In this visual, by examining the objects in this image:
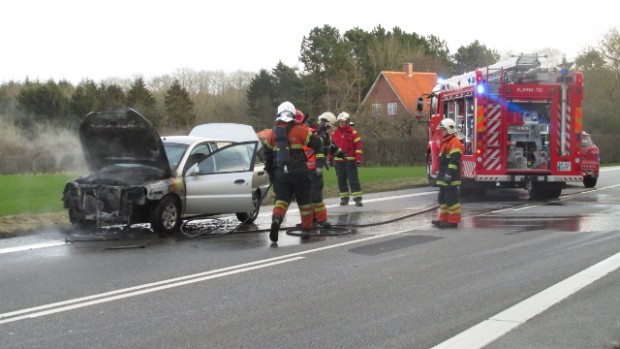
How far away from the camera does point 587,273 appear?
7672 millimetres

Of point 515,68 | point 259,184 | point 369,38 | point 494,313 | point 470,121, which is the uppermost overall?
point 369,38

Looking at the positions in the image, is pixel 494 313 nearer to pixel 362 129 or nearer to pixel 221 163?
pixel 221 163

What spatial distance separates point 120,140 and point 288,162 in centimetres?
275

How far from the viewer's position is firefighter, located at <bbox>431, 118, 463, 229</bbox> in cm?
1173

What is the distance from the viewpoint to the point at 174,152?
11.6 meters

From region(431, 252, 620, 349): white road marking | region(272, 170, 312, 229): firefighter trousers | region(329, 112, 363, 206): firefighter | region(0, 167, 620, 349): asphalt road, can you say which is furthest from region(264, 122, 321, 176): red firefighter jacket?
region(329, 112, 363, 206): firefighter

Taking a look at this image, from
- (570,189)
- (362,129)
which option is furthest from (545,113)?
(362,129)

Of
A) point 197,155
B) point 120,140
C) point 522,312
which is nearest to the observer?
point 522,312

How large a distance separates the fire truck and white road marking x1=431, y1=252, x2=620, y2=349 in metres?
8.32

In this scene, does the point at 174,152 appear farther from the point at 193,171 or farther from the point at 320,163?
the point at 320,163

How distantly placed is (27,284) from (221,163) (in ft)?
15.2

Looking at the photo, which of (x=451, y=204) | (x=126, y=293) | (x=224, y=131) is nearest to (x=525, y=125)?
(x=451, y=204)

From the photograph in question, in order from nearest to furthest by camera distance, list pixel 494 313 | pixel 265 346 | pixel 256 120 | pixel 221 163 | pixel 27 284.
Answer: pixel 265 346 < pixel 494 313 < pixel 27 284 < pixel 221 163 < pixel 256 120

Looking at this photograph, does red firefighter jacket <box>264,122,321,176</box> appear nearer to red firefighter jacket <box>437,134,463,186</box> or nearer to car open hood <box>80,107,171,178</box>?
car open hood <box>80,107,171,178</box>
